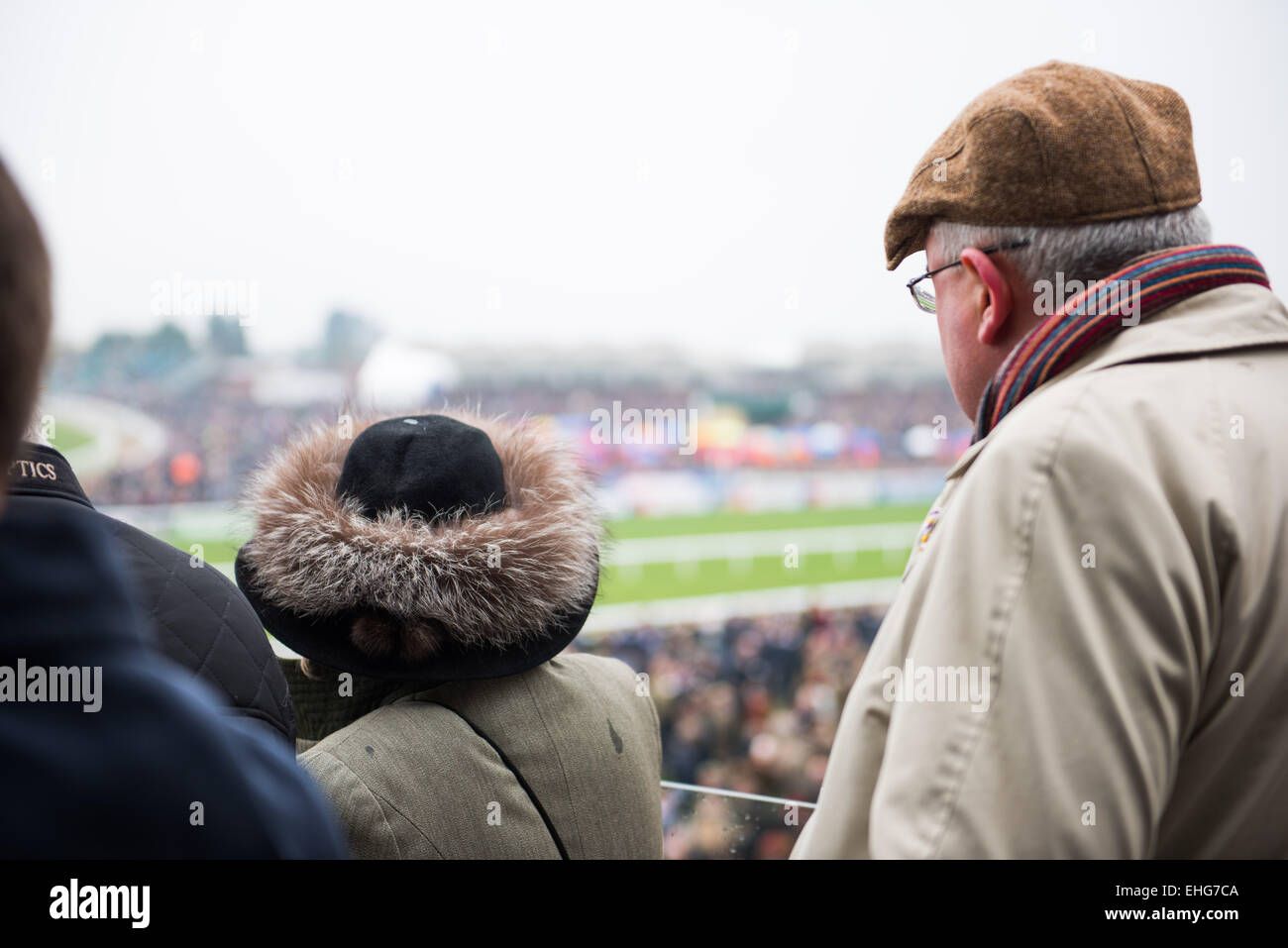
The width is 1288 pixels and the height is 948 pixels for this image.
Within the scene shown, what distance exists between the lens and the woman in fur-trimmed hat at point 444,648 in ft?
4.73

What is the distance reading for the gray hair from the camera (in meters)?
1.17

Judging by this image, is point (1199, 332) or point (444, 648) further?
point (444, 648)

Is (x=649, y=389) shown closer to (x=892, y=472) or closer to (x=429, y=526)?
(x=892, y=472)

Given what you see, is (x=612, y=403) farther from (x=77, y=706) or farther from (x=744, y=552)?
(x=77, y=706)

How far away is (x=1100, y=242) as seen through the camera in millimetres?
1172

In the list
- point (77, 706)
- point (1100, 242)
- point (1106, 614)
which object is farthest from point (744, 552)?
point (77, 706)

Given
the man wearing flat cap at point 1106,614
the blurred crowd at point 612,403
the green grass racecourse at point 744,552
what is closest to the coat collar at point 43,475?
the man wearing flat cap at point 1106,614

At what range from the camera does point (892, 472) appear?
35.3 metres

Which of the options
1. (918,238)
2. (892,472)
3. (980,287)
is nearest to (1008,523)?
(980,287)

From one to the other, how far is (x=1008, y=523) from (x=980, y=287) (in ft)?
1.45

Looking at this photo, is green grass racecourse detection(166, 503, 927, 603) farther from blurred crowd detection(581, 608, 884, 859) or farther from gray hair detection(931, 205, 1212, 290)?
gray hair detection(931, 205, 1212, 290)

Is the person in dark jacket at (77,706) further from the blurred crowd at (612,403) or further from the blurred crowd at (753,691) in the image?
the blurred crowd at (612,403)

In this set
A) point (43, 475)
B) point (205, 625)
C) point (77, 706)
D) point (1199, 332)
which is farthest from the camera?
point (205, 625)

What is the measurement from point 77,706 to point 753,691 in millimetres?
15736
